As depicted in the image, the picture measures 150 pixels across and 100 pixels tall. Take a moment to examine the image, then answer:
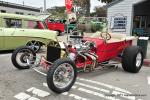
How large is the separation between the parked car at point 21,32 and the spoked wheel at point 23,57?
2303mm

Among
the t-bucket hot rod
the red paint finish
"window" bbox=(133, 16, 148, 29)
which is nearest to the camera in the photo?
the t-bucket hot rod

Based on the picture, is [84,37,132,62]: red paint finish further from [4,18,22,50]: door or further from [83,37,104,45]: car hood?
[4,18,22,50]: door

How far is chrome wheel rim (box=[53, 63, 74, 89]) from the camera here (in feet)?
17.6

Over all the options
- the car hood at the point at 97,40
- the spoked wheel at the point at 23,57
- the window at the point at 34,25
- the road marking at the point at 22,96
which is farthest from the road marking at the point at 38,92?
the window at the point at 34,25

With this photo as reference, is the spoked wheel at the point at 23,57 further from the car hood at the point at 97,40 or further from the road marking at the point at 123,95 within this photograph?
the road marking at the point at 123,95

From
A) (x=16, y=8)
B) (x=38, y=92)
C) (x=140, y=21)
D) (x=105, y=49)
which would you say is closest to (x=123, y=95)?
(x=38, y=92)

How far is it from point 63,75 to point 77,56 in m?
1.08

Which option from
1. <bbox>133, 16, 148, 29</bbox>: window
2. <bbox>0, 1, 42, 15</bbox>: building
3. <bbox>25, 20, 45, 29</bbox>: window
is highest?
<bbox>0, 1, 42, 15</bbox>: building

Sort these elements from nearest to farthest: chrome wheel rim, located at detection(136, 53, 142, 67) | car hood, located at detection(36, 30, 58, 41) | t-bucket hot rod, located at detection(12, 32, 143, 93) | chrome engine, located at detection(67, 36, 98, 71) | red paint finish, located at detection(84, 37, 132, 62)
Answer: t-bucket hot rod, located at detection(12, 32, 143, 93) < chrome engine, located at detection(67, 36, 98, 71) < red paint finish, located at detection(84, 37, 132, 62) < chrome wheel rim, located at detection(136, 53, 142, 67) < car hood, located at detection(36, 30, 58, 41)

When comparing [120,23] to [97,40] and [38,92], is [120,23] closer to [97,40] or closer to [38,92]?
[97,40]

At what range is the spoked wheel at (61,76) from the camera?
5.14 m

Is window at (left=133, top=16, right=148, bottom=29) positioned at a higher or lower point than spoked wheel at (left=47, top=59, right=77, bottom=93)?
higher

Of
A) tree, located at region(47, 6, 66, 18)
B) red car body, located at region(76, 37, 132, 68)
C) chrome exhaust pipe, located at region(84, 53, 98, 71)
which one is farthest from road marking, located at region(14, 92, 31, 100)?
tree, located at region(47, 6, 66, 18)

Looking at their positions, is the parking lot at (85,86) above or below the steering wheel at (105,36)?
below
